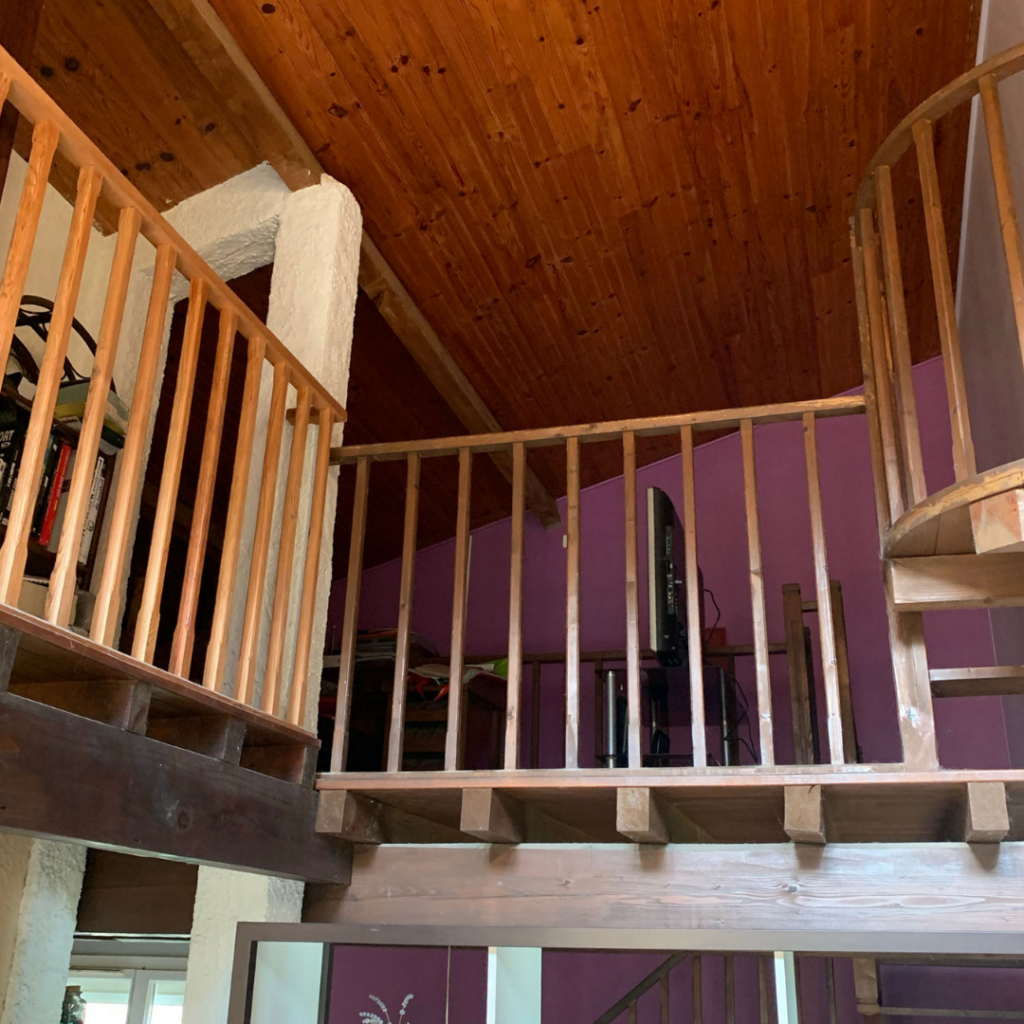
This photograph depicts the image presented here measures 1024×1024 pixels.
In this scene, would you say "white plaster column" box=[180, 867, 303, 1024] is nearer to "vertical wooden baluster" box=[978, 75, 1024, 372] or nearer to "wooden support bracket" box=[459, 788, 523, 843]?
"wooden support bracket" box=[459, 788, 523, 843]

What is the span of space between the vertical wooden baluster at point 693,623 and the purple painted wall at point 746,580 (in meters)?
2.59

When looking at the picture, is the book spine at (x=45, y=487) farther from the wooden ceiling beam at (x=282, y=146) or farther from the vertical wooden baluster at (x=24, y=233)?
the wooden ceiling beam at (x=282, y=146)

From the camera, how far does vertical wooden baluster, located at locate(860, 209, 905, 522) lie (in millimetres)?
2467

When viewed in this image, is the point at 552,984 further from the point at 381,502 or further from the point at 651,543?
the point at 651,543

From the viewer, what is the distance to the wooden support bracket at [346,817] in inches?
105

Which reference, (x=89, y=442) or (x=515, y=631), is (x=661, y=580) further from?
(x=89, y=442)

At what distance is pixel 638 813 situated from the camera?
7.98 feet

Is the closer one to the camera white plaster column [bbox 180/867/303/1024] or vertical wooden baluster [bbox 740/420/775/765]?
vertical wooden baluster [bbox 740/420/775/765]

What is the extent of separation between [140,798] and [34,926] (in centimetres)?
148

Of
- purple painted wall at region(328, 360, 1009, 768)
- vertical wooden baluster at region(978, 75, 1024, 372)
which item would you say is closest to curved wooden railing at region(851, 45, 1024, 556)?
vertical wooden baluster at region(978, 75, 1024, 372)

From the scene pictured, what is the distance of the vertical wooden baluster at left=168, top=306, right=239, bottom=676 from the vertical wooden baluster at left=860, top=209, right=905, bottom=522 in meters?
1.55

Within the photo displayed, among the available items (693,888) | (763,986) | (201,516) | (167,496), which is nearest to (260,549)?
(201,516)

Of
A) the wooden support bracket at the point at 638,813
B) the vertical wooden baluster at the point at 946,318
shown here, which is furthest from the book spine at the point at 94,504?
the vertical wooden baluster at the point at 946,318

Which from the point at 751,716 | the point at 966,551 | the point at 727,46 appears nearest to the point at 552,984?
the point at 751,716
